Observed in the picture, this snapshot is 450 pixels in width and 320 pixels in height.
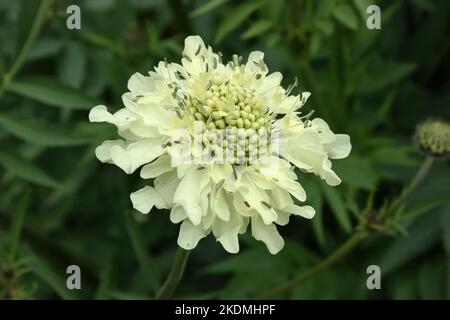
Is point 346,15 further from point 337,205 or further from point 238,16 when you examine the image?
point 337,205

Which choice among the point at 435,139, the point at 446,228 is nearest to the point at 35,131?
the point at 435,139

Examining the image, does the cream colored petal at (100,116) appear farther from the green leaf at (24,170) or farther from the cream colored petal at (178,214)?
the green leaf at (24,170)

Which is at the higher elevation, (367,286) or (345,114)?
(345,114)

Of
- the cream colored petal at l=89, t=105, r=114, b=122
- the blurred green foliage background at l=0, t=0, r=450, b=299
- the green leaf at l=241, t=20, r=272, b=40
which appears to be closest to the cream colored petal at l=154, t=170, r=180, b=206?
the cream colored petal at l=89, t=105, r=114, b=122
